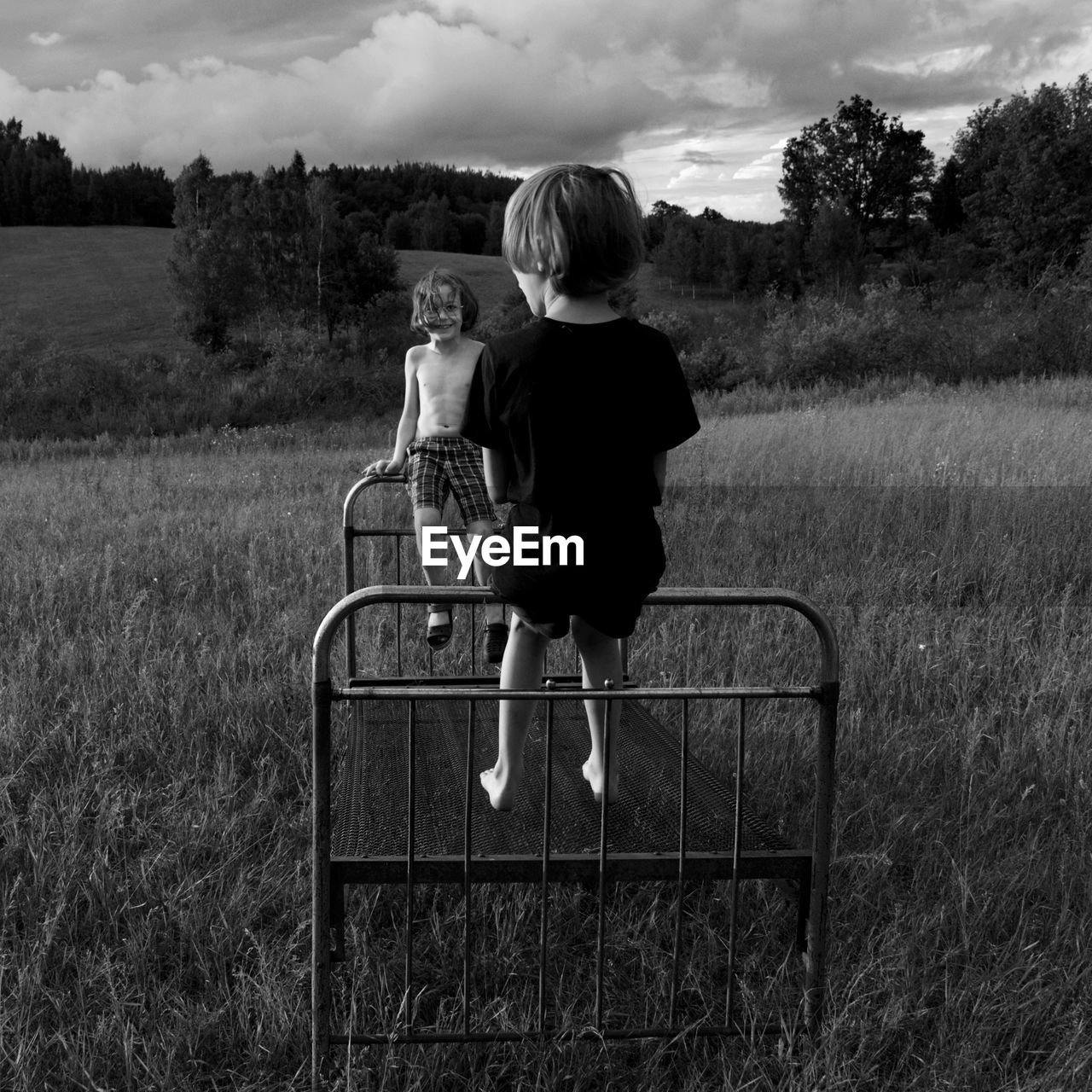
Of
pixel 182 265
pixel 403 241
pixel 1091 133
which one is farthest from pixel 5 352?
pixel 1091 133

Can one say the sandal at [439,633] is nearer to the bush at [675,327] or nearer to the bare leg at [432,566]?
the bare leg at [432,566]

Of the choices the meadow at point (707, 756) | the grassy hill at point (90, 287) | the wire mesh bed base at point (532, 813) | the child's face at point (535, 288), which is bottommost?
the meadow at point (707, 756)

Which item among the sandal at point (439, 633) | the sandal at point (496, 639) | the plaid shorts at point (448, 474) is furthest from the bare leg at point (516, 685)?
the plaid shorts at point (448, 474)

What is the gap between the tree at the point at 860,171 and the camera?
66688mm

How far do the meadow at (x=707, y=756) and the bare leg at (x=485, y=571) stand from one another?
85 centimetres

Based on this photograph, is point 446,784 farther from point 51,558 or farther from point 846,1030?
point 51,558

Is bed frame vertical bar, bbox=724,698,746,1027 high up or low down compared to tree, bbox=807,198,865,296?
down

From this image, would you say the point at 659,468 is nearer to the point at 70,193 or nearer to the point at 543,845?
the point at 543,845

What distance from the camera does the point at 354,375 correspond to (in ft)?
118

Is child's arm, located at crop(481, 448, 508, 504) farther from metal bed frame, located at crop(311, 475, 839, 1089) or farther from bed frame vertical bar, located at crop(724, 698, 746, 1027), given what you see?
bed frame vertical bar, located at crop(724, 698, 746, 1027)

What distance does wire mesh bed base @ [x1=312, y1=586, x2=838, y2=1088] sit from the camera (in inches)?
87.1

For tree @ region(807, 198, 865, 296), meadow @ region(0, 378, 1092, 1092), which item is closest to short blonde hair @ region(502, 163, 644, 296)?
meadow @ region(0, 378, 1092, 1092)

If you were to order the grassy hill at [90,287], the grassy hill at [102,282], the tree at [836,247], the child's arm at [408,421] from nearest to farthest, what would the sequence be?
the child's arm at [408,421], the grassy hill at [90,287], the grassy hill at [102,282], the tree at [836,247]

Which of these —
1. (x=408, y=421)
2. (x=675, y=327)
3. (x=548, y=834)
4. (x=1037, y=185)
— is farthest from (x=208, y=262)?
(x=548, y=834)
